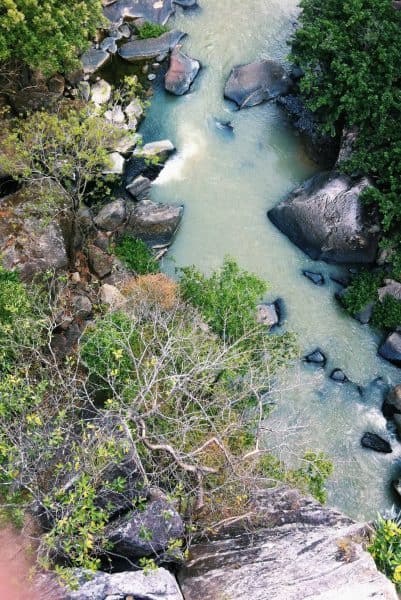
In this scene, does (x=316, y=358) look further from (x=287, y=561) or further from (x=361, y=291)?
(x=287, y=561)

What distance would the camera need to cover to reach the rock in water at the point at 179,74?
63.4 feet

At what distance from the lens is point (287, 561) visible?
27.9 ft

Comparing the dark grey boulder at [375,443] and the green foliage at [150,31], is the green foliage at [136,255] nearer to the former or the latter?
the dark grey boulder at [375,443]

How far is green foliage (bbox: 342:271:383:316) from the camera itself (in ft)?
54.9

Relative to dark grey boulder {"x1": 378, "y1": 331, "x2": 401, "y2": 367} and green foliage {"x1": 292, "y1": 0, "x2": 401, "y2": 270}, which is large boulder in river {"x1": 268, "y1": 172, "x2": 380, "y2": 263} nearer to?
green foliage {"x1": 292, "y1": 0, "x2": 401, "y2": 270}

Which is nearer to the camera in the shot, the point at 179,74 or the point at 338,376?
the point at 338,376

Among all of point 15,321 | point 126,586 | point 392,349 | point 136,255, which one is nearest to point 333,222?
point 392,349

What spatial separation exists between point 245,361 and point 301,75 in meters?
→ 12.3

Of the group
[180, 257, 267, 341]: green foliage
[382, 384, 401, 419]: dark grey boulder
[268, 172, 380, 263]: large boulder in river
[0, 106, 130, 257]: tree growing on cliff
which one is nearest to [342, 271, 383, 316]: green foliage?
[268, 172, 380, 263]: large boulder in river

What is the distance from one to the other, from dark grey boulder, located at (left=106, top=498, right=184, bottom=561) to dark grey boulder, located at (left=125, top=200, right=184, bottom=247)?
9651mm

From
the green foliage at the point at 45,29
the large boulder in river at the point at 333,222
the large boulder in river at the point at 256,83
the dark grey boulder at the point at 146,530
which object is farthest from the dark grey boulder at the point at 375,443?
the green foliage at the point at 45,29

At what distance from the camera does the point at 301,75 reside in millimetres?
19812

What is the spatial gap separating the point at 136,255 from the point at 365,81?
8.66 meters

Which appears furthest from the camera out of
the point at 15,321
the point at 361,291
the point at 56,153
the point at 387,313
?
the point at 361,291
